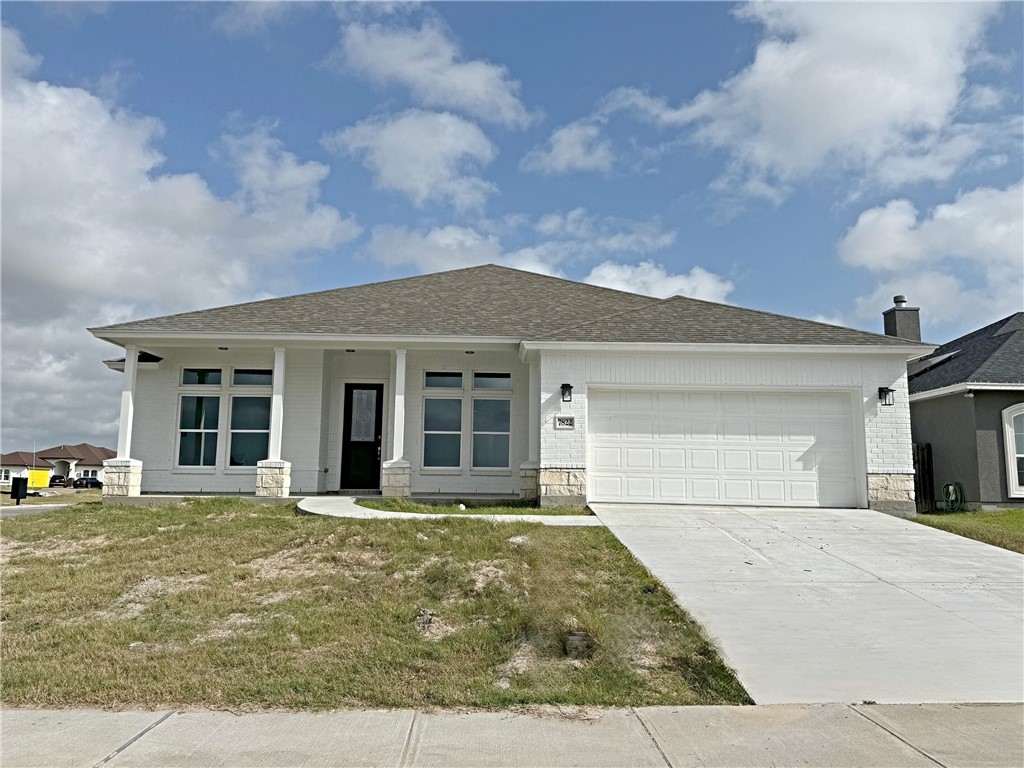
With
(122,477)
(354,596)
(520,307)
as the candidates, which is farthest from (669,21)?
(122,477)

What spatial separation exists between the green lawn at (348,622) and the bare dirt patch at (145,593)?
30mm

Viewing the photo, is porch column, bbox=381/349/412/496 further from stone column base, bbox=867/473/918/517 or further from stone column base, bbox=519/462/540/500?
stone column base, bbox=867/473/918/517

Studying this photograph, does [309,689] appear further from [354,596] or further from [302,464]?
[302,464]

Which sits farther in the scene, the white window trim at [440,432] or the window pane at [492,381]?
the window pane at [492,381]

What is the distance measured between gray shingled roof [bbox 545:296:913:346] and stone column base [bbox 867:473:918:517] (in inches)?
93.9

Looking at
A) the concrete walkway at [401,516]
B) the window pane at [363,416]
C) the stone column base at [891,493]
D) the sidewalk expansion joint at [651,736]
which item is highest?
the window pane at [363,416]

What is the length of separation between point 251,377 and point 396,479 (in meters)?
4.49

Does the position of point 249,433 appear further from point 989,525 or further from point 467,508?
point 989,525

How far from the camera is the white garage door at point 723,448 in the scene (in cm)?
1252

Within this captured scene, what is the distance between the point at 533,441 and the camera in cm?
1341

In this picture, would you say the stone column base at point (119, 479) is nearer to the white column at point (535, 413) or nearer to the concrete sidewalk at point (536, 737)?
the white column at point (535, 413)

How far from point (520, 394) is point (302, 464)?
4.86m

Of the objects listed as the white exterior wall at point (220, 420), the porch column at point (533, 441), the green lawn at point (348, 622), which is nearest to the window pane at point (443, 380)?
the porch column at point (533, 441)

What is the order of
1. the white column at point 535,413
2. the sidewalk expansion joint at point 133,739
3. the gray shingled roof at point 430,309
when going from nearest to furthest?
the sidewalk expansion joint at point 133,739
the white column at point 535,413
the gray shingled roof at point 430,309
